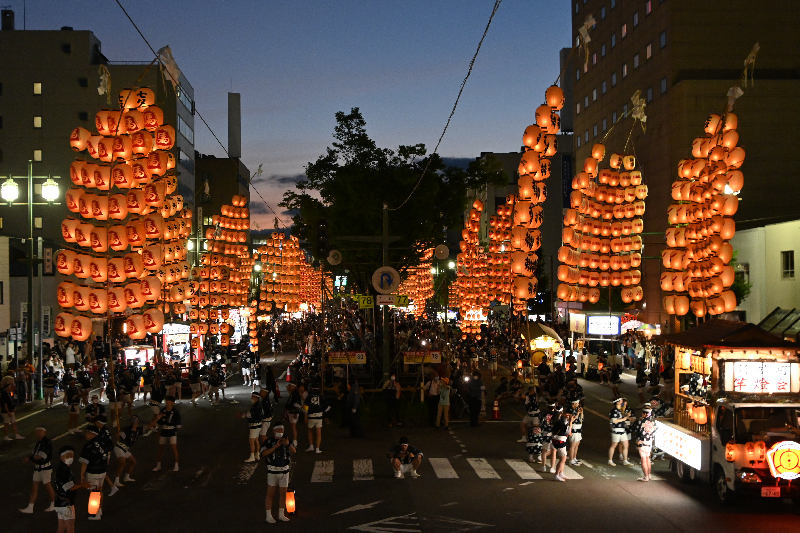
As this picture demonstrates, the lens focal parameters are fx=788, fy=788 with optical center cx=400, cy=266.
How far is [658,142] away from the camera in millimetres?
54656

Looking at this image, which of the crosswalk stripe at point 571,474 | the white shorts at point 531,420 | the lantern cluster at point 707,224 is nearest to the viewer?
the crosswalk stripe at point 571,474

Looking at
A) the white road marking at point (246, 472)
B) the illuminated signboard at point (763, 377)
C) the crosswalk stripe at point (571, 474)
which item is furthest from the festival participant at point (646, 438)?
the white road marking at point (246, 472)

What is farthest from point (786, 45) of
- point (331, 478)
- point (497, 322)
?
point (331, 478)

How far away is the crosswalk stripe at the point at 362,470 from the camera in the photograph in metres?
16.3

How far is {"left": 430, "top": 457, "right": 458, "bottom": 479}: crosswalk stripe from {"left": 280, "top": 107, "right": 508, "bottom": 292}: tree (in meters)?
22.0

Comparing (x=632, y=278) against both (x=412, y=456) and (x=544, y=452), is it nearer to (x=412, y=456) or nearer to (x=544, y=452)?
(x=544, y=452)

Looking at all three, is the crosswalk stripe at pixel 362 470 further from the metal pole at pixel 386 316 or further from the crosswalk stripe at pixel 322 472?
the metal pole at pixel 386 316

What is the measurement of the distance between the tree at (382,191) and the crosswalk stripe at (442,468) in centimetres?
2198

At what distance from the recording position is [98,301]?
845 inches

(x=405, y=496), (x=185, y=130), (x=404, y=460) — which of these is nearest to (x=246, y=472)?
(x=404, y=460)

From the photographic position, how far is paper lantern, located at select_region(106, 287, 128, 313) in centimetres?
2177

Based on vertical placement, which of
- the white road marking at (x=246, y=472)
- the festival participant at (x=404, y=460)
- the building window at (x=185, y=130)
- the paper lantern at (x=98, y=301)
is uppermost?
the building window at (x=185, y=130)

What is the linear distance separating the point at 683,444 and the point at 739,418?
2028mm

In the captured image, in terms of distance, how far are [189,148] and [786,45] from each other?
173 feet
